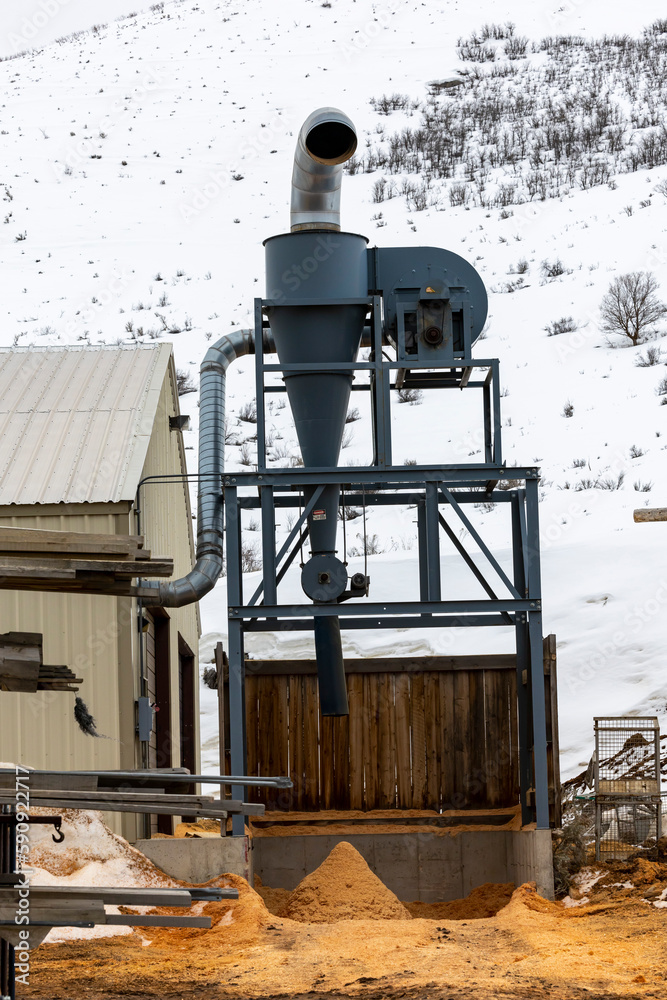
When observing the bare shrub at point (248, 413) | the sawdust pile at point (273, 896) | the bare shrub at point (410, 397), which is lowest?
the sawdust pile at point (273, 896)

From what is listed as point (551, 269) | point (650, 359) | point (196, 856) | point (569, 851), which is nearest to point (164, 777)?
point (196, 856)

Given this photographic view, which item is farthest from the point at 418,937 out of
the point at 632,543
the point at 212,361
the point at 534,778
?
the point at 632,543

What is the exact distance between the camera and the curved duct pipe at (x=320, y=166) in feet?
43.8

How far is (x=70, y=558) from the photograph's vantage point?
6.52 metres

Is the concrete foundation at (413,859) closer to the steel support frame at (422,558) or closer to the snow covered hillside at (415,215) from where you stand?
the steel support frame at (422,558)

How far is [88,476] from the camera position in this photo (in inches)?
534

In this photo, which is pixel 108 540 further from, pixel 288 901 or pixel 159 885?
pixel 288 901

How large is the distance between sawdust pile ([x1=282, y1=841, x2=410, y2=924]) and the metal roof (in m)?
4.48

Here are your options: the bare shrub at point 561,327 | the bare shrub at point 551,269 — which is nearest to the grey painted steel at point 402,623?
the bare shrub at point 561,327

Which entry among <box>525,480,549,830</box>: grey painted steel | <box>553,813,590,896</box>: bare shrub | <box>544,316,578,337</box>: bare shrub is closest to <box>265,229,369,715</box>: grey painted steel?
<box>525,480,549,830</box>: grey painted steel

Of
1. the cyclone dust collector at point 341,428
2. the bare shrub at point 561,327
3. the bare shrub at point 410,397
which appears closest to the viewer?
the cyclone dust collector at point 341,428

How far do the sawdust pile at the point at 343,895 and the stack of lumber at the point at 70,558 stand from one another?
22.1 feet

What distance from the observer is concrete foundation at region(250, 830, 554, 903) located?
14.1 metres

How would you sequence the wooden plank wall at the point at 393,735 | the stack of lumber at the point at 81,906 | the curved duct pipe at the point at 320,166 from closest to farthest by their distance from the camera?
the stack of lumber at the point at 81,906 → the curved duct pipe at the point at 320,166 → the wooden plank wall at the point at 393,735
